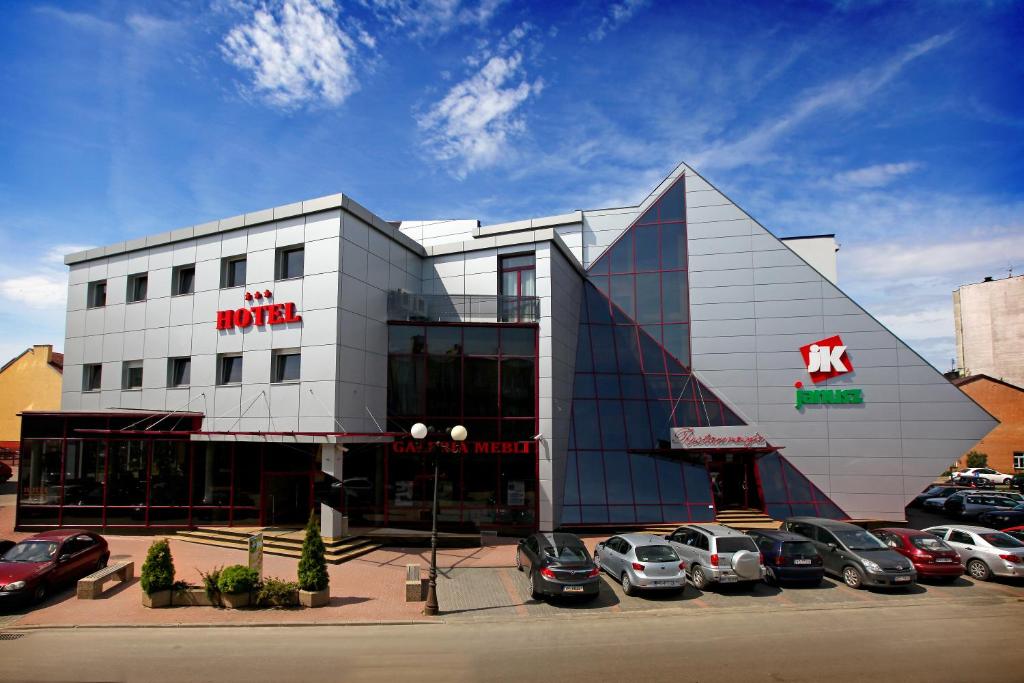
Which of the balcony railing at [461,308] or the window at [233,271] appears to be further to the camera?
the balcony railing at [461,308]

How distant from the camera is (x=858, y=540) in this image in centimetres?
1784

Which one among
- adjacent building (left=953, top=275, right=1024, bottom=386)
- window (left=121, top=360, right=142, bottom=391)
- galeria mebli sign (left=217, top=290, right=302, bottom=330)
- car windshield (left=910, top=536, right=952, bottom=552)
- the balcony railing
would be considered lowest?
car windshield (left=910, top=536, right=952, bottom=552)

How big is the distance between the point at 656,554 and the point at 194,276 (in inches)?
814

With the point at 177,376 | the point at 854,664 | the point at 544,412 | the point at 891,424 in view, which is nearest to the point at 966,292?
the point at 891,424

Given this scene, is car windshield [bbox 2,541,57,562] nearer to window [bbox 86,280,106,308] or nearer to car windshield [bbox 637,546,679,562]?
window [bbox 86,280,106,308]

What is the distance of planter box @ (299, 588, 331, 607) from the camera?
48.5ft

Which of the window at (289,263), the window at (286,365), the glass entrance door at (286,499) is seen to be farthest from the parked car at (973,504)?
the window at (289,263)

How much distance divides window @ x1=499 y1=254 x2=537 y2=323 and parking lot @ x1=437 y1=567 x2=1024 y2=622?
10882 mm

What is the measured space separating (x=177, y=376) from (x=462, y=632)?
18.2 meters

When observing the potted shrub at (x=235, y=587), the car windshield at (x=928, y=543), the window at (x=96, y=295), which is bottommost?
the potted shrub at (x=235, y=587)

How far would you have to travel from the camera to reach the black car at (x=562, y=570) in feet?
49.9

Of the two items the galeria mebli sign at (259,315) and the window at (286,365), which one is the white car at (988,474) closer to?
the window at (286,365)

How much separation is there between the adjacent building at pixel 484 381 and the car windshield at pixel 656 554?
7524mm

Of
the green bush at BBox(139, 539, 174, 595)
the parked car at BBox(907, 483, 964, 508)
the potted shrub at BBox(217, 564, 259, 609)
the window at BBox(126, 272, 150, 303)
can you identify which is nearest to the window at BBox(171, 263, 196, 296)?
the window at BBox(126, 272, 150, 303)
